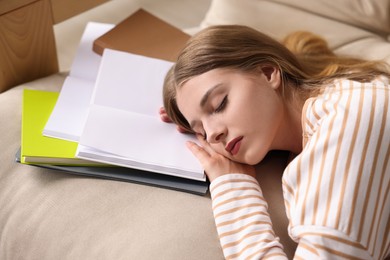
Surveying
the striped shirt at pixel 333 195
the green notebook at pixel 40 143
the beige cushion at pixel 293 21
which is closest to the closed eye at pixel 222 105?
the striped shirt at pixel 333 195

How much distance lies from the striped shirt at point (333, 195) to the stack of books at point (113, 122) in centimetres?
12

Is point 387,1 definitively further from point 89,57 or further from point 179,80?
point 89,57

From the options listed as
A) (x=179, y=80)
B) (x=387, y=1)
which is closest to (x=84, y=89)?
(x=179, y=80)

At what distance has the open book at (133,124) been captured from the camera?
3.27 ft

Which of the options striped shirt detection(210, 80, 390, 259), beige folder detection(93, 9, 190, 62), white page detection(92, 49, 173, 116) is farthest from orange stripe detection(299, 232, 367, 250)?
beige folder detection(93, 9, 190, 62)

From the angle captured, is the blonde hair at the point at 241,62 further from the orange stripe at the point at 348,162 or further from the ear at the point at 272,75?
the orange stripe at the point at 348,162

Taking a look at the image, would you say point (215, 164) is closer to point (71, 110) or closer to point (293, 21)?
point (71, 110)

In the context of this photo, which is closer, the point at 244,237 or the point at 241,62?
the point at 244,237

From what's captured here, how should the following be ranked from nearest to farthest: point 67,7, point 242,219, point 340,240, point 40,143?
point 340,240
point 242,219
point 40,143
point 67,7

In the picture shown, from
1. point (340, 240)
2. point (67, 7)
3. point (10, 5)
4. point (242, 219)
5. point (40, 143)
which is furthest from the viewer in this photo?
point (67, 7)

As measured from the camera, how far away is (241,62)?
1.04 metres

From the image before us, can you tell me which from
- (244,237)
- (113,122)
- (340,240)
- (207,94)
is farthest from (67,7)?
(340,240)

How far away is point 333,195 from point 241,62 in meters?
0.33

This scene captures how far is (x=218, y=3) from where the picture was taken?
1428 mm
